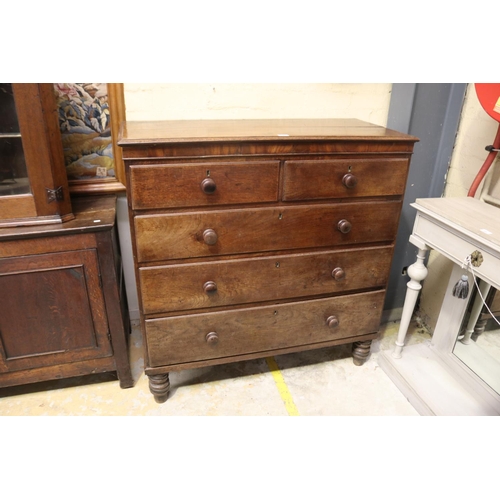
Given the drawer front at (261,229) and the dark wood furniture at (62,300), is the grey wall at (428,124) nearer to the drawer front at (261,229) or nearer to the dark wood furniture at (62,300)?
the drawer front at (261,229)

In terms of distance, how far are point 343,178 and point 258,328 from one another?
826 mm

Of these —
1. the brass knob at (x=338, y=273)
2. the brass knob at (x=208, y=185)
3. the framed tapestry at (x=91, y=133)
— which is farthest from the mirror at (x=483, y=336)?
the framed tapestry at (x=91, y=133)

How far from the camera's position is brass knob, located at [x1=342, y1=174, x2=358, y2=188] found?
69.9 inches

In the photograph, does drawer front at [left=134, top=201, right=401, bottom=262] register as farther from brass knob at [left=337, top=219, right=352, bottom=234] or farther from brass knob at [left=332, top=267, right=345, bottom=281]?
brass knob at [left=332, top=267, right=345, bottom=281]

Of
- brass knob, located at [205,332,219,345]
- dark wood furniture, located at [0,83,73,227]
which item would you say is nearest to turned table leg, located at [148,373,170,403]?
brass knob, located at [205,332,219,345]

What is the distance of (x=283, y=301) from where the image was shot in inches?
79.0

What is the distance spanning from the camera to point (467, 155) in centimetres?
228

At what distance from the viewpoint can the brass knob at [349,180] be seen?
1.78 metres

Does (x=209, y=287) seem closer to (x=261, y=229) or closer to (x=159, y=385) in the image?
(x=261, y=229)

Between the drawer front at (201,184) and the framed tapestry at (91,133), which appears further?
the framed tapestry at (91,133)

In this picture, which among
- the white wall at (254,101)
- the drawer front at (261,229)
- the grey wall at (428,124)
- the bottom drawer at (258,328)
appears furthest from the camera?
the grey wall at (428,124)

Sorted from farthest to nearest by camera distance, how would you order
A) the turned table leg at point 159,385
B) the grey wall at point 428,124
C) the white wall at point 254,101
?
the grey wall at point 428,124
the white wall at point 254,101
the turned table leg at point 159,385

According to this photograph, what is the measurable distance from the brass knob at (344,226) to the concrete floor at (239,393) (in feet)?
3.06

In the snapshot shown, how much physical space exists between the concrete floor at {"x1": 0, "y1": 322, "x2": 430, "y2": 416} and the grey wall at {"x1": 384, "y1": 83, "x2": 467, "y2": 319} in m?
1.12
